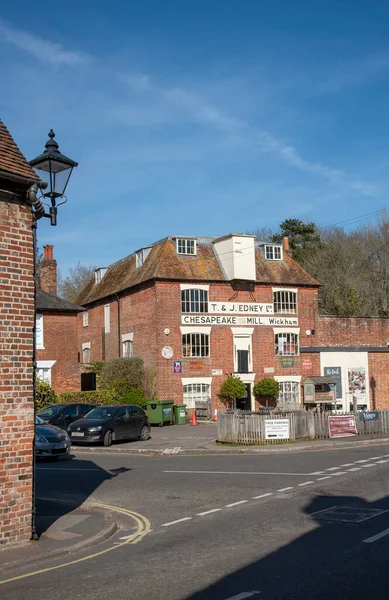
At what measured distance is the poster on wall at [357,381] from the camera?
39.9 m

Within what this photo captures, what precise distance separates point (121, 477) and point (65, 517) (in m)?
5.16

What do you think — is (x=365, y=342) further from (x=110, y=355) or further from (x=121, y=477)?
(x=121, y=477)

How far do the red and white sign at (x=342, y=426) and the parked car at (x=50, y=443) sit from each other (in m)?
10.3

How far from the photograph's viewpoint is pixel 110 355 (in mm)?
42875

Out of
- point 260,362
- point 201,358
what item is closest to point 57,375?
point 201,358

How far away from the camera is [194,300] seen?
125ft

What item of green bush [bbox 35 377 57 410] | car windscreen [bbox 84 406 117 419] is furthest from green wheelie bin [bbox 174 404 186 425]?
car windscreen [bbox 84 406 117 419]

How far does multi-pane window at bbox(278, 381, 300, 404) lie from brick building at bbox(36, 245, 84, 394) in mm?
11872

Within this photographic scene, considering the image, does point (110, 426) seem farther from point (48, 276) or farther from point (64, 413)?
point (48, 276)

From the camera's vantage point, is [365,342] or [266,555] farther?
[365,342]

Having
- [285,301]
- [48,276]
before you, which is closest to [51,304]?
[48,276]

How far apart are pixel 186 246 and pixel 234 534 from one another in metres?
30.4

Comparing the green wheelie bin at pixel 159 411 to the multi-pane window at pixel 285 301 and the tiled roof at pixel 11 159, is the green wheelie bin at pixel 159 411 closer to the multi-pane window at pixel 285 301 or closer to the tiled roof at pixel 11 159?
the multi-pane window at pixel 285 301

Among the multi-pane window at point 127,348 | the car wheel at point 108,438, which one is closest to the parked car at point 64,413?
the car wheel at point 108,438
